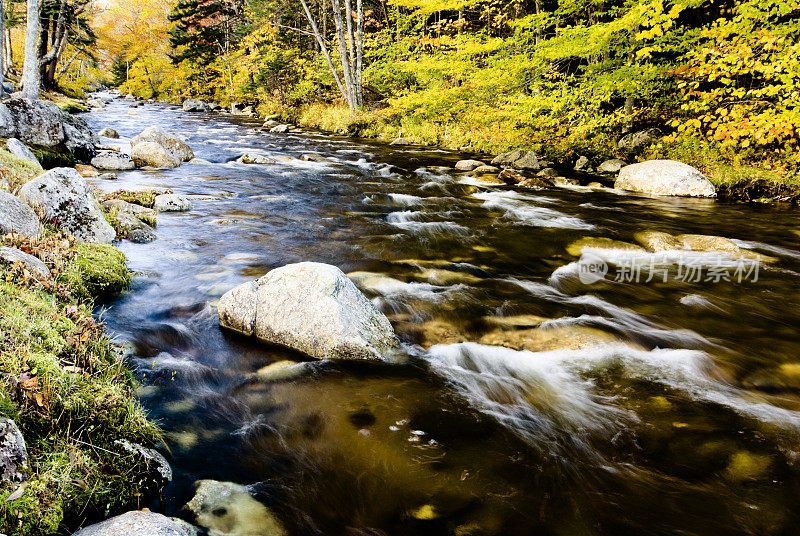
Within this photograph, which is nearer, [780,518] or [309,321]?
[780,518]

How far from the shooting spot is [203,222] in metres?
8.05

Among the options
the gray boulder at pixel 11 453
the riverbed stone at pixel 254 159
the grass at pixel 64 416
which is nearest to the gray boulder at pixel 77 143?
the riverbed stone at pixel 254 159

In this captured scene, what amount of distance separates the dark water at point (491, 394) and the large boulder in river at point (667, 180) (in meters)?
3.13

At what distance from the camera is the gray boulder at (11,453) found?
179cm

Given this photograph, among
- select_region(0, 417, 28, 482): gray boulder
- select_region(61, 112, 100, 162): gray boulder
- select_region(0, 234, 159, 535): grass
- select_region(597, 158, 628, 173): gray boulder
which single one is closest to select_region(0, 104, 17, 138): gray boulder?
select_region(61, 112, 100, 162): gray boulder

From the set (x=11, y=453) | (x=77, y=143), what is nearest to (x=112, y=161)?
(x=77, y=143)

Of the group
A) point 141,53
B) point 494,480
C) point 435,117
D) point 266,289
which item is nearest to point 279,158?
point 435,117

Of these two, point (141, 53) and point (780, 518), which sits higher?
point (141, 53)

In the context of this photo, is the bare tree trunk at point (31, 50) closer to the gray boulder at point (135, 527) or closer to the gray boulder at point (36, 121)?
the gray boulder at point (36, 121)

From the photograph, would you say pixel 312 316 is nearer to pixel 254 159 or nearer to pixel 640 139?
pixel 254 159

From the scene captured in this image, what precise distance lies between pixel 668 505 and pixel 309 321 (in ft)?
9.89

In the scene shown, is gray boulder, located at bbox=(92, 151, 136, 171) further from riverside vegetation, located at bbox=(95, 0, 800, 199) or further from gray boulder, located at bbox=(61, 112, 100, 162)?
riverside vegetation, located at bbox=(95, 0, 800, 199)

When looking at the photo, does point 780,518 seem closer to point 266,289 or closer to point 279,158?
point 266,289

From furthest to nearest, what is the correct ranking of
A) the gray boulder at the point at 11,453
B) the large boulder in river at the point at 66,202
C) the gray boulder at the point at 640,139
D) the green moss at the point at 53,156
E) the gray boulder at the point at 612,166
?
the gray boulder at the point at 640,139 < the gray boulder at the point at 612,166 < the green moss at the point at 53,156 < the large boulder in river at the point at 66,202 < the gray boulder at the point at 11,453
